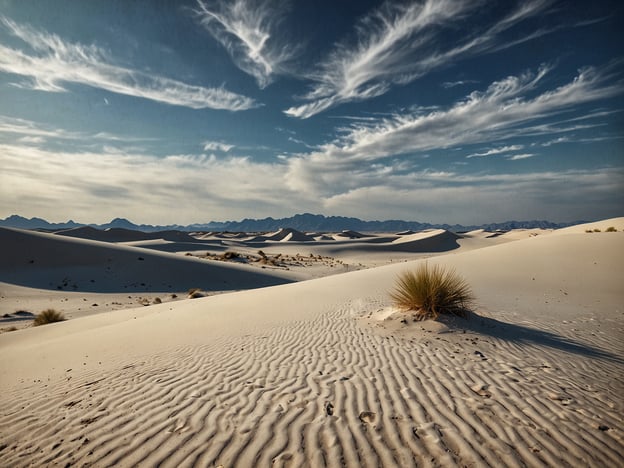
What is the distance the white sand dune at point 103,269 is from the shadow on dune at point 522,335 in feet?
55.1

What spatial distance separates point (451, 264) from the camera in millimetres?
16469

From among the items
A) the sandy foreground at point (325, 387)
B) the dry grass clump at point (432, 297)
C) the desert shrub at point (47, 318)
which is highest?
the dry grass clump at point (432, 297)

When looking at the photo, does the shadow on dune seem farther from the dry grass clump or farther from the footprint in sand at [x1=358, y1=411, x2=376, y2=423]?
the footprint in sand at [x1=358, y1=411, x2=376, y2=423]

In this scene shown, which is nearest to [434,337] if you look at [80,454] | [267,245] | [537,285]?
[80,454]

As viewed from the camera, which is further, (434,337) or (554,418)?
(434,337)

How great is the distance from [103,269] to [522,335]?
23.1 metres

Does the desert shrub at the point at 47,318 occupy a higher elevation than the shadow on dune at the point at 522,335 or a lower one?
lower

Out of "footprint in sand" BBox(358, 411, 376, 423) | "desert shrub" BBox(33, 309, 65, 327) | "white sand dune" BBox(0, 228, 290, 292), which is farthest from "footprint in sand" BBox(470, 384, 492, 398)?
"white sand dune" BBox(0, 228, 290, 292)

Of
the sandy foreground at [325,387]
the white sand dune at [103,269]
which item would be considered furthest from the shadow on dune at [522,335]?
the white sand dune at [103,269]

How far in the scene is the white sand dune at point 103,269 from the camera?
58.8ft

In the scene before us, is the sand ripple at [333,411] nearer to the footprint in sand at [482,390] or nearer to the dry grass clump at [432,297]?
the footprint in sand at [482,390]

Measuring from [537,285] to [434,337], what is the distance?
28.7ft

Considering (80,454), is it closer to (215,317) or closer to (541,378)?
(541,378)

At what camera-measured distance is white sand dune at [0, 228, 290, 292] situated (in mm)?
17908
